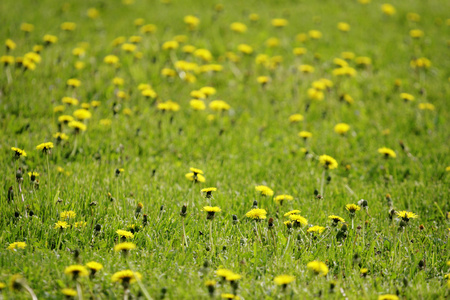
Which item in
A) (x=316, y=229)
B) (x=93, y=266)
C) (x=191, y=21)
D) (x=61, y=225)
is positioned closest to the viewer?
(x=93, y=266)

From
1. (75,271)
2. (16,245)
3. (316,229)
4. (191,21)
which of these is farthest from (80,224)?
(191,21)

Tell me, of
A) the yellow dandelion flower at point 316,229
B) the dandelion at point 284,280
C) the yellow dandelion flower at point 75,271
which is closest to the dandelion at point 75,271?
the yellow dandelion flower at point 75,271

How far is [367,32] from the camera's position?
7625 mm

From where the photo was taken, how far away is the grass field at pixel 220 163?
2.42 m

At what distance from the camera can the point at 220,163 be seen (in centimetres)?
396

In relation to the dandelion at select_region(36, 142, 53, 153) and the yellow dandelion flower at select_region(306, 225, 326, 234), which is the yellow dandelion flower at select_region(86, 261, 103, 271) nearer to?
the dandelion at select_region(36, 142, 53, 153)

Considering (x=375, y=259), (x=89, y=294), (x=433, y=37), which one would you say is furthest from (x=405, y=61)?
(x=89, y=294)

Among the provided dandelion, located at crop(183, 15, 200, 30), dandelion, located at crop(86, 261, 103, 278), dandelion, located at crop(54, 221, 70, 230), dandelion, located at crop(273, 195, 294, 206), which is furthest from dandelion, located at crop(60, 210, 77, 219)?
dandelion, located at crop(183, 15, 200, 30)

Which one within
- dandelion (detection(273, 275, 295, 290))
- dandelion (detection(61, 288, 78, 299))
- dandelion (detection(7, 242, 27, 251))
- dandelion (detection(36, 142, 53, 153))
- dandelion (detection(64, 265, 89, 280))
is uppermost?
dandelion (detection(36, 142, 53, 153))

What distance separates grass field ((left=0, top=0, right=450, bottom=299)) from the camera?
242 cm

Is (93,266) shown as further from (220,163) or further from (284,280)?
(220,163)

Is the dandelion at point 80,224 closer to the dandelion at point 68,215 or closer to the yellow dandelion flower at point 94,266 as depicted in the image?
the dandelion at point 68,215

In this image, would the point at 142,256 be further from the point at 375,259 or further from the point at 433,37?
the point at 433,37

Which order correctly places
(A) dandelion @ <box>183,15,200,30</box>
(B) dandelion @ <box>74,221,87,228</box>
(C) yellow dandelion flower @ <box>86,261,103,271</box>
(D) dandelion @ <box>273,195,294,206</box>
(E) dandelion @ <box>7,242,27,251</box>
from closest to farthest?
(C) yellow dandelion flower @ <box>86,261,103,271</box>
(E) dandelion @ <box>7,242,27,251</box>
(B) dandelion @ <box>74,221,87,228</box>
(D) dandelion @ <box>273,195,294,206</box>
(A) dandelion @ <box>183,15,200,30</box>
